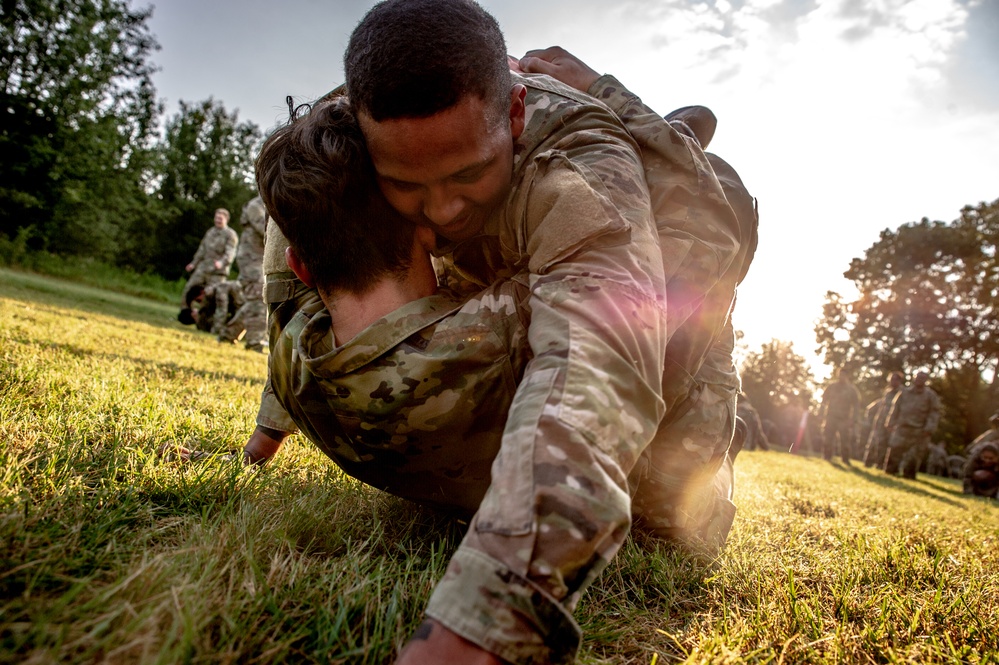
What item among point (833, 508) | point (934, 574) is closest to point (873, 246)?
point (833, 508)

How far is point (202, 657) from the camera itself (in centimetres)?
92

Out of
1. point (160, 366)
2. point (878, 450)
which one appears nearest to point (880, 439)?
point (878, 450)

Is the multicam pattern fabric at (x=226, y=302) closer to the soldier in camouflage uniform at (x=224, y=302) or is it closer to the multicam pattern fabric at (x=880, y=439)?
the soldier in camouflage uniform at (x=224, y=302)

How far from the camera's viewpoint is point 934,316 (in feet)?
102

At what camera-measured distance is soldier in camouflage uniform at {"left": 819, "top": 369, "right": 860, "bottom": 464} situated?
55.3ft

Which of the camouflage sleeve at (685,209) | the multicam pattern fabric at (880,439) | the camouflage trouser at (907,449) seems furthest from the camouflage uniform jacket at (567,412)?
the multicam pattern fabric at (880,439)

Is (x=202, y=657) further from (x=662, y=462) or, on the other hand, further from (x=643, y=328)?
(x=662, y=462)

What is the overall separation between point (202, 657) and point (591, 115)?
5.63 ft

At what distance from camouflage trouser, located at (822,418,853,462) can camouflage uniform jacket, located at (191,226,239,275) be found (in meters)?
17.3

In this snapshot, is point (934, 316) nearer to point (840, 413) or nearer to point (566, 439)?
point (840, 413)

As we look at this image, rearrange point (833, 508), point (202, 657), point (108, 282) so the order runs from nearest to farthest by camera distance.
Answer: point (202, 657), point (833, 508), point (108, 282)

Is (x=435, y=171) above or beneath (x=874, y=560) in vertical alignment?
above

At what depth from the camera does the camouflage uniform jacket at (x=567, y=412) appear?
0.87 m

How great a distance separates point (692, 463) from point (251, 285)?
8.99m
